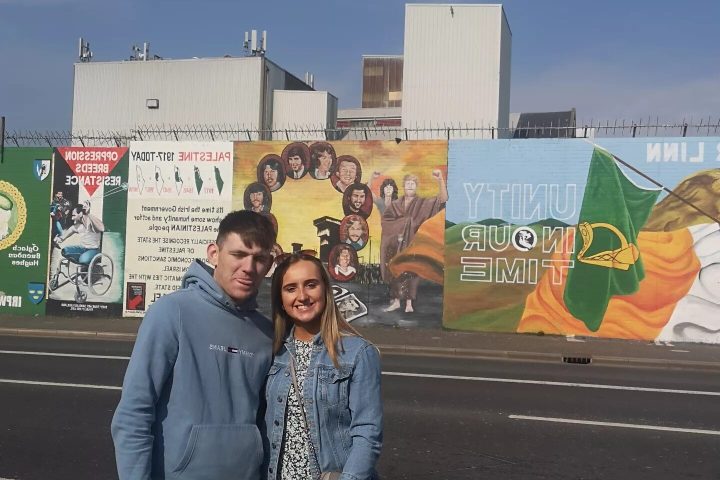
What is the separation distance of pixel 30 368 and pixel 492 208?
947 cm

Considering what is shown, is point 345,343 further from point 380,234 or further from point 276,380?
point 380,234

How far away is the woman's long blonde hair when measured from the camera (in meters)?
2.60

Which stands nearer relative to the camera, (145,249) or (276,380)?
(276,380)

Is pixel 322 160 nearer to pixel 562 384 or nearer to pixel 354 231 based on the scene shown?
pixel 354 231

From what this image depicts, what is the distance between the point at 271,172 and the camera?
16484mm

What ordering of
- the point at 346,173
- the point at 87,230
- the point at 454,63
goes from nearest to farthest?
1. the point at 346,173
2. the point at 87,230
3. the point at 454,63

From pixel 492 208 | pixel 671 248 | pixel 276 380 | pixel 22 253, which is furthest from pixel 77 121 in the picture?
pixel 276 380

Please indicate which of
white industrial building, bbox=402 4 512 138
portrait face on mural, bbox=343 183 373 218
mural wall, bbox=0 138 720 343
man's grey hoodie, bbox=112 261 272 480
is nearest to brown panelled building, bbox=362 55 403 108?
white industrial building, bbox=402 4 512 138

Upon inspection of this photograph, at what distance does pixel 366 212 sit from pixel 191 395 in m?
13.5

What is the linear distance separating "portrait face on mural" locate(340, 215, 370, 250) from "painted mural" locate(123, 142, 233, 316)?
2.79 m

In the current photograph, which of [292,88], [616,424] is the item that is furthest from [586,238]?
[292,88]

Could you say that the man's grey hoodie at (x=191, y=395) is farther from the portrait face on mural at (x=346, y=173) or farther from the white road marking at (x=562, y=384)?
the portrait face on mural at (x=346, y=173)

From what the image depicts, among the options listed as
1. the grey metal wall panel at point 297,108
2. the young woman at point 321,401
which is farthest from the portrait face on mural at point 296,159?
the young woman at point 321,401

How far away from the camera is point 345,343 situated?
2.60m
